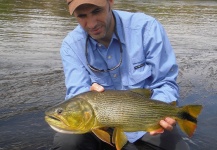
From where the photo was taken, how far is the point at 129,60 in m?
4.34

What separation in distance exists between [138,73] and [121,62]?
260 mm

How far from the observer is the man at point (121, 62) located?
4.06 m

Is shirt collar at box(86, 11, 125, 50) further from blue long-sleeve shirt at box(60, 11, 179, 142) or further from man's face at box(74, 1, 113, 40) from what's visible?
man's face at box(74, 1, 113, 40)

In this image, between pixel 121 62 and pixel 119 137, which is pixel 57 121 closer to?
pixel 119 137

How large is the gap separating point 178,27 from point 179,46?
575 cm

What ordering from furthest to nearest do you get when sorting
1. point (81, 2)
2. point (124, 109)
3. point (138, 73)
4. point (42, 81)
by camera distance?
1. point (42, 81)
2. point (138, 73)
3. point (81, 2)
4. point (124, 109)

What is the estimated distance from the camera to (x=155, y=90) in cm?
412

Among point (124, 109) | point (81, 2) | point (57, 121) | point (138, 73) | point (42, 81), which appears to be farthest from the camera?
point (42, 81)

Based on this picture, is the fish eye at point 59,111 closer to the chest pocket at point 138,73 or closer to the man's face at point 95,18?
the man's face at point 95,18

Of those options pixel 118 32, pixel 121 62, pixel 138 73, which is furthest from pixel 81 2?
pixel 138 73

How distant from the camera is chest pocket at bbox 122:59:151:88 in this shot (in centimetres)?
427

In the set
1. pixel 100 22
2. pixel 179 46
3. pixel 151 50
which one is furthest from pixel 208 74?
pixel 100 22

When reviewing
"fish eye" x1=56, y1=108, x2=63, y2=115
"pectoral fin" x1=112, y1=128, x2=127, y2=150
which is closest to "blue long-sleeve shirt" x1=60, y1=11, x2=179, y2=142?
"pectoral fin" x1=112, y1=128, x2=127, y2=150

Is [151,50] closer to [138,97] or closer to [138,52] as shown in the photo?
[138,52]
